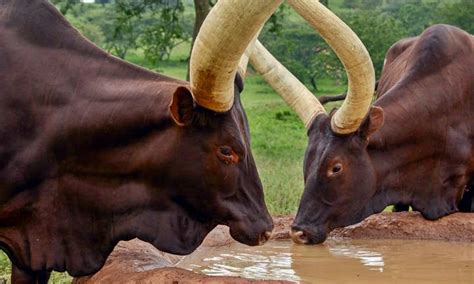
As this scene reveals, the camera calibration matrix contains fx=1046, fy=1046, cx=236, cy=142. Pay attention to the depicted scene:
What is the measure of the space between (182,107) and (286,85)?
2767 millimetres

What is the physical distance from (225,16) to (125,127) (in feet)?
3.04

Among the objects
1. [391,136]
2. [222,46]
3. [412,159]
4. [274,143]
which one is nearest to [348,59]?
[391,136]

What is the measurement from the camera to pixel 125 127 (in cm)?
492

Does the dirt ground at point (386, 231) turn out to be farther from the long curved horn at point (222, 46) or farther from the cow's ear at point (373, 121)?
the long curved horn at point (222, 46)

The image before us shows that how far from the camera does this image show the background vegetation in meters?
14.2

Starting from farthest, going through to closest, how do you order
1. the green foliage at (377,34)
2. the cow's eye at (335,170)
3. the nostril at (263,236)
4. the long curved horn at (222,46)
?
the green foliage at (377,34)
the cow's eye at (335,170)
the nostril at (263,236)
the long curved horn at (222,46)

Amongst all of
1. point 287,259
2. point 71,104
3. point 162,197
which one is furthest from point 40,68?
point 287,259

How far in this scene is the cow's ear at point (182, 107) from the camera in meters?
4.61

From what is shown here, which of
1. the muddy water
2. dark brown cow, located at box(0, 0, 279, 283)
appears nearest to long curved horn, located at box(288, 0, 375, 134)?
the muddy water

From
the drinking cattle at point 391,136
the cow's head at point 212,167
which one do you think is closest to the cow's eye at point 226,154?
the cow's head at point 212,167

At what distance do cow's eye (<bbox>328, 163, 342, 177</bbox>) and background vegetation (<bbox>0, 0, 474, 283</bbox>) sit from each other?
1.92 meters

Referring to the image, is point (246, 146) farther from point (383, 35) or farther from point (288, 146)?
point (383, 35)

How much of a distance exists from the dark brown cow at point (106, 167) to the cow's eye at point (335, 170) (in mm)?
2221

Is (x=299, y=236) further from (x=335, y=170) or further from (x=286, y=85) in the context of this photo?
(x=286, y=85)
